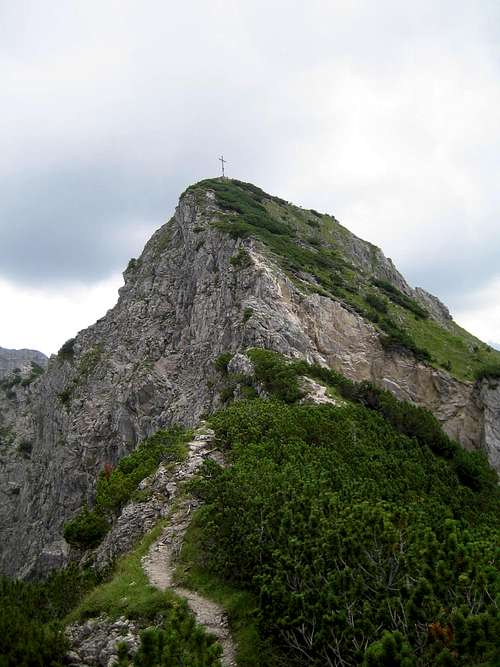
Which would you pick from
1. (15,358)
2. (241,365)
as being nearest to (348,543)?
(241,365)

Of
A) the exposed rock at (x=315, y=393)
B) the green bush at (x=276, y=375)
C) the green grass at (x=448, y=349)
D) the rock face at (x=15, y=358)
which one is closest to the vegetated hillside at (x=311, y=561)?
the exposed rock at (x=315, y=393)

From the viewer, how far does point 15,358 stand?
136250 mm

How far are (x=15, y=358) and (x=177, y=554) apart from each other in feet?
438

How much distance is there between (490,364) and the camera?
44.8 metres

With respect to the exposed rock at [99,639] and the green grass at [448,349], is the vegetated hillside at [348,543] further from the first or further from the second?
the green grass at [448,349]

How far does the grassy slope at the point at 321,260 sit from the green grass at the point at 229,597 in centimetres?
3010

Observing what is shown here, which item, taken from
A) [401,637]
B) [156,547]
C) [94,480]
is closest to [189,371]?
[94,480]

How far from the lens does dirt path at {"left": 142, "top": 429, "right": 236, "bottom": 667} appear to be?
40.7 feet

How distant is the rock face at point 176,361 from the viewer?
40.8m

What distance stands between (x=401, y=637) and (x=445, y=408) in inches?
1419

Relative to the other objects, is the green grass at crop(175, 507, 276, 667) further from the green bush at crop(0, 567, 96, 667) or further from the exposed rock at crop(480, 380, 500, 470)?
the exposed rock at crop(480, 380, 500, 470)

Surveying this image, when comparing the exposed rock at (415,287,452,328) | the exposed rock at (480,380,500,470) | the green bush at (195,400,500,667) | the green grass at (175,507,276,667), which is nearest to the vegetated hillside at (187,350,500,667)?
the green bush at (195,400,500,667)

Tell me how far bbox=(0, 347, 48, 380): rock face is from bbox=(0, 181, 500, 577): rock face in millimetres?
59458

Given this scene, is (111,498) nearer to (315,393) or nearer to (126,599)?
(126,599)
